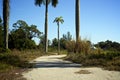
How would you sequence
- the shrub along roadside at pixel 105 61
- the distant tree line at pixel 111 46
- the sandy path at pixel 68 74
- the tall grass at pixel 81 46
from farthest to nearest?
the distant tree line at pixel 111 46 < the tall grass at pixel 81 46 < the shrub along roadside at pixel 105 61 < the sandy path at pixel 68 74

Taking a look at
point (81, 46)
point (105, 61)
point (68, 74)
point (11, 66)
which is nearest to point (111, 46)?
point (81, 46)

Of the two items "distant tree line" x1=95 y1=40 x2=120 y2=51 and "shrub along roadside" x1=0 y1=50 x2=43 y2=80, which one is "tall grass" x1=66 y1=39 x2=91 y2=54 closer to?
"distant tree line" x1=95 y1=40 x2=120 y2=51

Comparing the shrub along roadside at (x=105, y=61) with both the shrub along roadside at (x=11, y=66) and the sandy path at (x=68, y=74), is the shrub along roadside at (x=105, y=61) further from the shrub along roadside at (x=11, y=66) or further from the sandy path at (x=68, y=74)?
the shrub along roadside at (x=11, y=66)

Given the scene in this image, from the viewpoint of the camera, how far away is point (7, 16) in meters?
30.8

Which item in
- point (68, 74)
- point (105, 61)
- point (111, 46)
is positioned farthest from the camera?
point (111, 46)

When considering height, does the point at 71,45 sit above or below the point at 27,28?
below

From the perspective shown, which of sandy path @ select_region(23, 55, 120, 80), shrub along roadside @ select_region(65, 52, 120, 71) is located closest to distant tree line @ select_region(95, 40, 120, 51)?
shrub along roadside @ select_region(65, 52, 120, 71)

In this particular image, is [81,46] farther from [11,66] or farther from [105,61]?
[11,66]

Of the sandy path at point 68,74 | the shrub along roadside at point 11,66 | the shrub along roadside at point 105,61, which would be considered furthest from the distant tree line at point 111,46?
the sandy path at point 68,74

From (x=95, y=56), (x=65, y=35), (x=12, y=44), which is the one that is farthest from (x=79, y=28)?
(x=65, y=35)

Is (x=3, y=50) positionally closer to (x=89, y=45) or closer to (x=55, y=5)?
(x=89, y=45)

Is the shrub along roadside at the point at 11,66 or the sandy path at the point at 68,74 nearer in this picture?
the sandy path at the point at 68,74

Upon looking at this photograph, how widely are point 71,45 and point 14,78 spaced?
2076 centimetres

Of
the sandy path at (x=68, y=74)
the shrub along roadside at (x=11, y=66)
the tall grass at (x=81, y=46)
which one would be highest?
the tall grass at (x=81, y=46)
